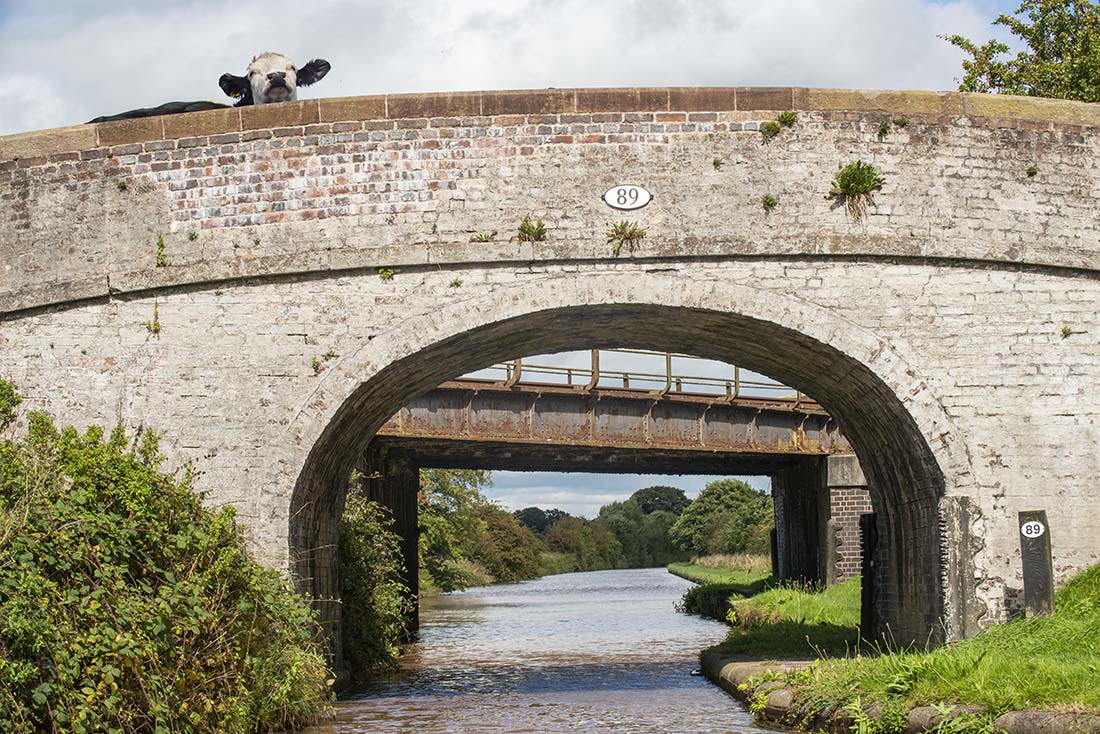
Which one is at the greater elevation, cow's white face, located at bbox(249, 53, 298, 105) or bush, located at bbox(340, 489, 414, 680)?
cow's white face, located at bbox(249, 53, 298, 105)

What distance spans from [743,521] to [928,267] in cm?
4117

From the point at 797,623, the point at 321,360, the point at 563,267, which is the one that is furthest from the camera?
the point at 797,623

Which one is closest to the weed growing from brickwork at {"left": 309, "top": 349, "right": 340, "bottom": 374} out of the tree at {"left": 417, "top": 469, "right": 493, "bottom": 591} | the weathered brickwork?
the weathered brickwork

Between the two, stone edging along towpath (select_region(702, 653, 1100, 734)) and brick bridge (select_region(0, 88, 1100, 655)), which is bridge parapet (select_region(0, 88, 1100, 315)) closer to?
brick bridge (select_region(0, 88, 1100, 655))

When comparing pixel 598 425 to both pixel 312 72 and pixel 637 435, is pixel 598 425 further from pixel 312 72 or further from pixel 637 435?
pixel 312 72

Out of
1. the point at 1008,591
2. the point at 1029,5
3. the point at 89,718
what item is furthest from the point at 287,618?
the point at 1029,5

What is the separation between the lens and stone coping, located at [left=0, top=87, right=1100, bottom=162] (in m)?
12.3

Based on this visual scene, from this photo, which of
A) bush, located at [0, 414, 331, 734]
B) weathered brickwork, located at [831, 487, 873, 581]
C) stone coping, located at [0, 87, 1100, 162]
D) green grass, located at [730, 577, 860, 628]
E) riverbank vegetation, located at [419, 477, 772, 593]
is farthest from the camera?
riverbank vegetation, located at [419, 477, 772, 593]

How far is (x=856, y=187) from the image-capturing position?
1217 centimetres

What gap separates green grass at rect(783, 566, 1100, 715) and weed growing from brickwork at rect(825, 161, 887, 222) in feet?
12.7

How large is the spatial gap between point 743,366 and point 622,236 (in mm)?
2820

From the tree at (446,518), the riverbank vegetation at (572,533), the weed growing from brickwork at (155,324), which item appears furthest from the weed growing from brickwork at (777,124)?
the tree at (446,518)

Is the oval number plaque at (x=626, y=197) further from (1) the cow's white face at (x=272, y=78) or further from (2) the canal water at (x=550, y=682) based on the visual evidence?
(2) the canal water at (x=550, y=682)

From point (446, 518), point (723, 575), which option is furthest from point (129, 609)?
point (723, 575)
